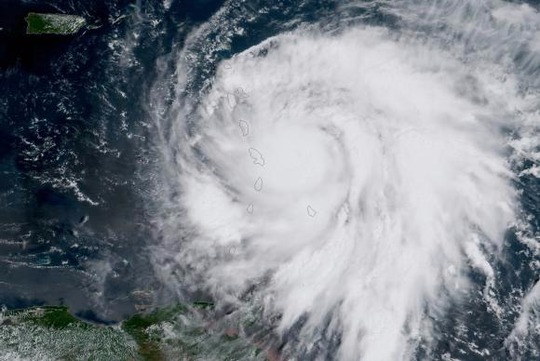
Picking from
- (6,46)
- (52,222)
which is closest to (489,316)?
(52,222)

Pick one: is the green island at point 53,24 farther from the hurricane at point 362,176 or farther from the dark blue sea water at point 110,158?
the hurricane at point 362,176

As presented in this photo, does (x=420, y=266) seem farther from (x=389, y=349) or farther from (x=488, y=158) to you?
(x=488, y=158)

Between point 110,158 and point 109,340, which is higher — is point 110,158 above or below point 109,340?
above

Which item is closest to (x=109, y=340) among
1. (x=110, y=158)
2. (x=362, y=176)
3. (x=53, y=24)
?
(x=110, y=158)

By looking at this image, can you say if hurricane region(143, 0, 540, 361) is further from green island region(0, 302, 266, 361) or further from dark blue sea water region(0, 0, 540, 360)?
green island region(0, 302, 266, 361)

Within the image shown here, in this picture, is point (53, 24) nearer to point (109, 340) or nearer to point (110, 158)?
point (110, 158)

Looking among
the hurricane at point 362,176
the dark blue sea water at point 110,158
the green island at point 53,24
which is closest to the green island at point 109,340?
the dark blue sea water at point 110,158
